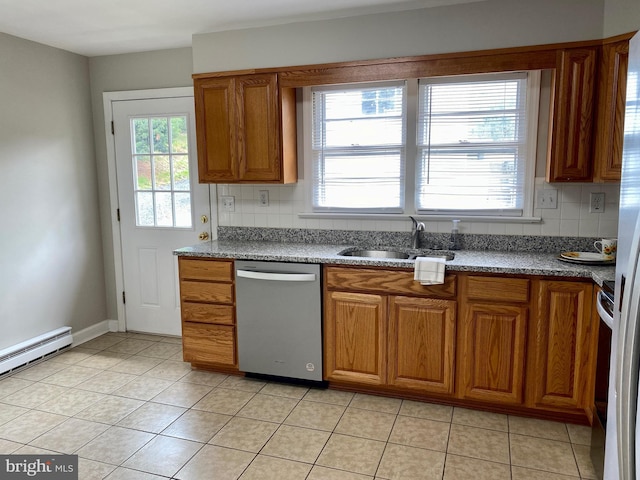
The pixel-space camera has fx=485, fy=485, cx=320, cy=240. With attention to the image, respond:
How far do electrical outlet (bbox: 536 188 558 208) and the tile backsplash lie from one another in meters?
0.02

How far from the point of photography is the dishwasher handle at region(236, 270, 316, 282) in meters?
2.99

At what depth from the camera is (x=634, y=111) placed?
151 centimetres

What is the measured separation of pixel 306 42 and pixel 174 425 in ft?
8.28

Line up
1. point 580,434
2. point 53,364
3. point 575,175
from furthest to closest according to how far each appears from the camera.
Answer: point 53,364 < point 575,175 < point 580,434

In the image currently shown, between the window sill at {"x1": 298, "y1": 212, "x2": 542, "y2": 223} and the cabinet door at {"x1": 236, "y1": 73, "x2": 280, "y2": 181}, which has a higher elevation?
the cabinet door at {"x1": 236, "y1": 73, "x2": 280, "y2": 181}

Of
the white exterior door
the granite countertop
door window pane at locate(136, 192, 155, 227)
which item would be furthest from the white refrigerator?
door window pane at locate(136, 192, 155, 227)

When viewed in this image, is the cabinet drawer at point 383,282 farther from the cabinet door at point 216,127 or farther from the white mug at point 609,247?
the cabinet door at point 216,127

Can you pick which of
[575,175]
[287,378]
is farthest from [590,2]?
[287,378]

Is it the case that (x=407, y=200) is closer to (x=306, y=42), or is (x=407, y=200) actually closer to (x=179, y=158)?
(x=306, y=42)

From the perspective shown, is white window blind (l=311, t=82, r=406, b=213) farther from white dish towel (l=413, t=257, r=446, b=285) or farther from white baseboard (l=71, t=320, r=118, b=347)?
white baseboard (l=71, t=320, r=118, b=347)

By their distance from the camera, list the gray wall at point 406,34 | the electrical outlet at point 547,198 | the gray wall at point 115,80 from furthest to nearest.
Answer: the gray wall at point 115,80, the electrical outlet at point 547,198, the gray wall at point 406,34

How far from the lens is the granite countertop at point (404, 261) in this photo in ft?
8.39

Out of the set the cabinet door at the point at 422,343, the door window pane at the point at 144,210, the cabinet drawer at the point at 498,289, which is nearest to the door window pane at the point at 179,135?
the door window pane at the point at 144,210

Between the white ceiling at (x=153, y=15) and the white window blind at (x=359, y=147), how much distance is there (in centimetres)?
50
